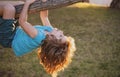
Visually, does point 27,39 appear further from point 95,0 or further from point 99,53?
point 95,0

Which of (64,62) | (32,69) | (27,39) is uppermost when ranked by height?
(27,39)

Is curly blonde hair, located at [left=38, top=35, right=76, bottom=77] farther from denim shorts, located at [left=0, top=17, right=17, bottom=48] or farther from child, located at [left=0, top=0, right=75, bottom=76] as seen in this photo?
denim shorts, located at [left=0, top=17, right=17, bottom=48]

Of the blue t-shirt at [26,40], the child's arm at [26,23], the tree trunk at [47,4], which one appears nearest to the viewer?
the tree trunk at [47,4]

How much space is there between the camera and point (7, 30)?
365 centimetres

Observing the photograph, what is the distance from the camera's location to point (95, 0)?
39.6 ft

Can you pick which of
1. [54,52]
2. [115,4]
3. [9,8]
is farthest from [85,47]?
[115,4]

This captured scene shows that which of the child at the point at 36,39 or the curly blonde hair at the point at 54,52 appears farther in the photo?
→ the curly blonde hair at the point at 54,52

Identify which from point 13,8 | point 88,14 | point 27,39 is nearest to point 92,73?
point 27,39

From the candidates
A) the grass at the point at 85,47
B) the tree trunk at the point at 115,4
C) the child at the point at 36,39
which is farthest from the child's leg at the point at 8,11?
the tree trunk at the point at 115,4

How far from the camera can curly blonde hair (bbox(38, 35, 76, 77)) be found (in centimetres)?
381

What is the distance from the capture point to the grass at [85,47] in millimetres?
6172

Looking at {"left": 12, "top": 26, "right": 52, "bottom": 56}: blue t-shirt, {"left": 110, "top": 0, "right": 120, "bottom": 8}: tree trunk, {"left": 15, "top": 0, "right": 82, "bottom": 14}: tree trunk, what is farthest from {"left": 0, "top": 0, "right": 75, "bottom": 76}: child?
{"left": 110, "top": 0, "right": 120, "bottom": 8}: tree trunk

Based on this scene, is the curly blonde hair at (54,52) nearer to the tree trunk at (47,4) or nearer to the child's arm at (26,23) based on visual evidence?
the child's arm at (26,23)

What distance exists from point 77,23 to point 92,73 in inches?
127
